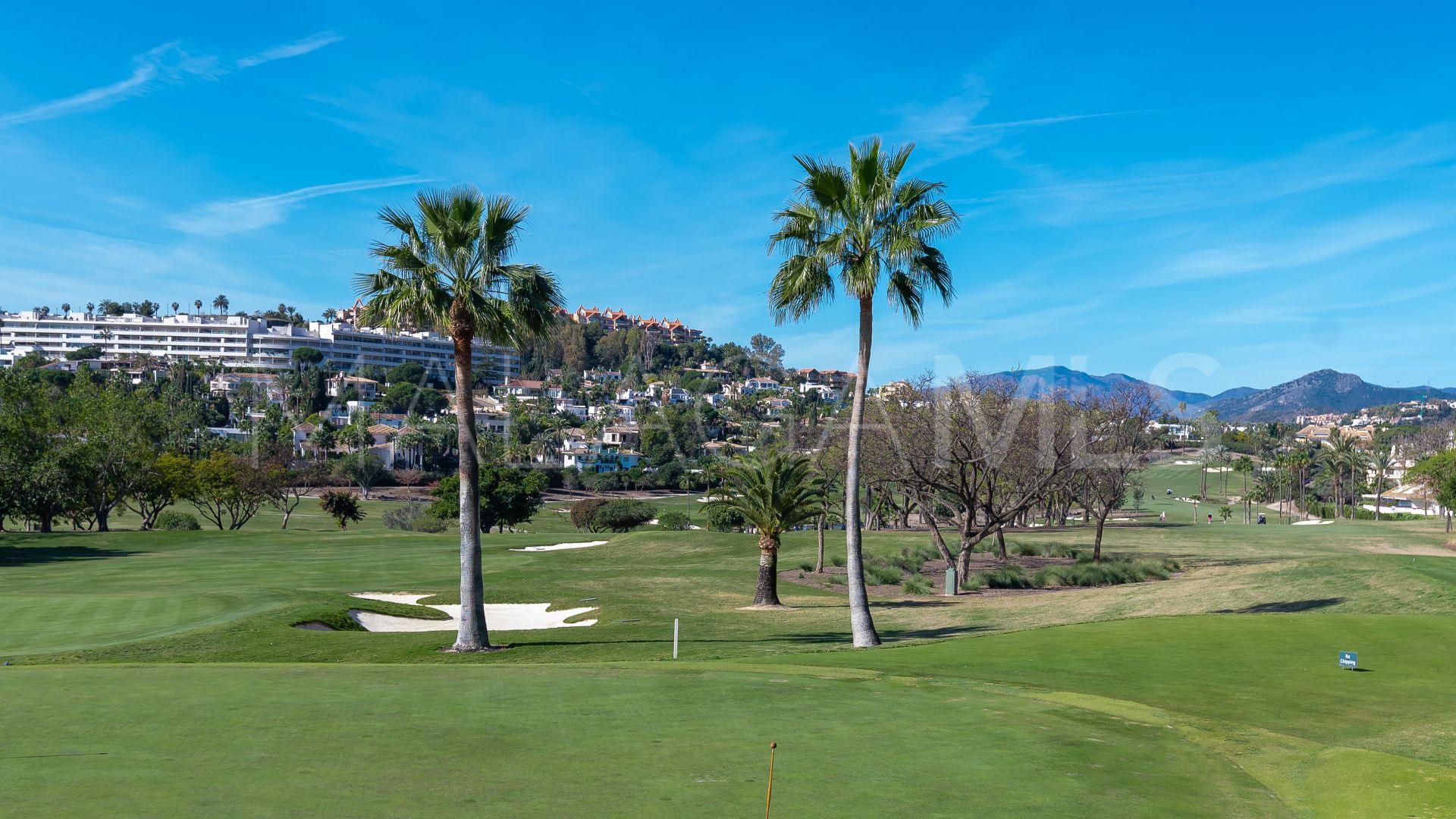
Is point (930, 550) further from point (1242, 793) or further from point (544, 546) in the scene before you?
point (1242, 793)

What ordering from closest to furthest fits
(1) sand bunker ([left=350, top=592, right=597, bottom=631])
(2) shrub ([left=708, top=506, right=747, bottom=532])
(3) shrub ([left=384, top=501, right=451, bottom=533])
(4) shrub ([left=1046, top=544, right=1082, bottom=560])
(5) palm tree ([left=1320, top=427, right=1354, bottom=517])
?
(1) sand bunker ([left=350, top=592, right=597, bottom=631]), (4) shrub ([left=1046, top=544, right=1082, bottom=560]), (2) shrub ([left=708, top=506, right=747, bottom=532]), (3) shrub ([left=384, top=501, right=451, bottom=533]), (5) palm tree ([left=1320, top=427, right=1354, bottom=517])

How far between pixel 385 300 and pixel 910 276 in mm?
12571

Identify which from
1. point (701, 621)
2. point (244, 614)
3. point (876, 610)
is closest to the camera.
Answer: point (244, 614)

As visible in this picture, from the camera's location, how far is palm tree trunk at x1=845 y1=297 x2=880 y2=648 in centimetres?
2266

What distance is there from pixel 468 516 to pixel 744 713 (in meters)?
12.8

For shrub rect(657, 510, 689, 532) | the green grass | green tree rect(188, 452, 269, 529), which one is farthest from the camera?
shrub rect(657, 510, 689, 532)

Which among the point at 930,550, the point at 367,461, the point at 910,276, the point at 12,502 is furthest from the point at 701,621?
the point at 367,461

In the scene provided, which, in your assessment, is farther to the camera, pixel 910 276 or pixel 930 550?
pixel 930 550

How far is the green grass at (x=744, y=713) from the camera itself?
8211 millimetres

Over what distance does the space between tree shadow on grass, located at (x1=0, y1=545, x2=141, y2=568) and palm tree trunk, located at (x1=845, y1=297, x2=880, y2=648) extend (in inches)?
1514

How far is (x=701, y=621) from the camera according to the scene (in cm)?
2917

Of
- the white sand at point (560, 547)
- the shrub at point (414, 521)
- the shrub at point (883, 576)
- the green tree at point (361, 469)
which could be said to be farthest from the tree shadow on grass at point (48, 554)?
the green tree at point (361, 469)

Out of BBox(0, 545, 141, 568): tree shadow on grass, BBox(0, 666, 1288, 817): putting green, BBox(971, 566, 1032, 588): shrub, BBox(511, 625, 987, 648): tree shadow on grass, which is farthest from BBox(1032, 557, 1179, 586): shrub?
BBox(0, 545, 141, 568): tree shadow on grass

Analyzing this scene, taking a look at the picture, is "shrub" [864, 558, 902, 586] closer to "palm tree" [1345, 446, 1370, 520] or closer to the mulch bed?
the mulch bed
